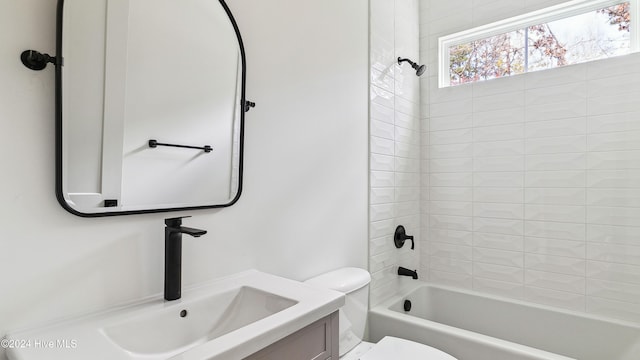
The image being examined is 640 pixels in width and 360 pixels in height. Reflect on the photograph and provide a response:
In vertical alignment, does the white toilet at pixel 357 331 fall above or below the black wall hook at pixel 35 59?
below

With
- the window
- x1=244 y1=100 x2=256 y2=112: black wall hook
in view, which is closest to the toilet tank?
x1=244 y1=100 x2=256 y2=112: black wall hook

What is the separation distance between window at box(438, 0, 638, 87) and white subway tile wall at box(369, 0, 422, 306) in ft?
1.10

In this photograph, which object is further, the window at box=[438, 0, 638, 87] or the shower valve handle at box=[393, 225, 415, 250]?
the shower valve handle at box=[393, 225, 415, 250]

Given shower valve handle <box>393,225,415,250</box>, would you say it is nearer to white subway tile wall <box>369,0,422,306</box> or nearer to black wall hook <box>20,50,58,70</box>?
white subway tile wall <box>369,0,422,306</box>

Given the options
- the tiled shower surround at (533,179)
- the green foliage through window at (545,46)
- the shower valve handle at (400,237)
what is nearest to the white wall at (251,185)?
the shower valve handle at (400,237)

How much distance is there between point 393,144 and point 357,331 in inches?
49.4

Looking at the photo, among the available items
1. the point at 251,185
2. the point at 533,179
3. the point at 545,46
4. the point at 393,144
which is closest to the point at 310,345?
the point at 251,185

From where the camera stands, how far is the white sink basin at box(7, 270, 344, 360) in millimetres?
699

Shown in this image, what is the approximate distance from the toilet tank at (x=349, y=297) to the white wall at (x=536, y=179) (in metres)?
1.14

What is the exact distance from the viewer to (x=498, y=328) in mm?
2240

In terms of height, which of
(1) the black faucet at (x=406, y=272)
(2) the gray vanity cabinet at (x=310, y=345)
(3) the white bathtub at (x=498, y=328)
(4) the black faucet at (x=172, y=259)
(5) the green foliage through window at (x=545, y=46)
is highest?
(5) the green foliage through window at (x=545, y=46)

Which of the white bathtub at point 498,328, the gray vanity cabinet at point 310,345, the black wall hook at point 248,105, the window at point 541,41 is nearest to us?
the gray vanity cabinet at point 310,345

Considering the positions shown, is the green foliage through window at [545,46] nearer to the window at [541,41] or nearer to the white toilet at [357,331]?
the window at [541,41]

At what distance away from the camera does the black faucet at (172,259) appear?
975mm
